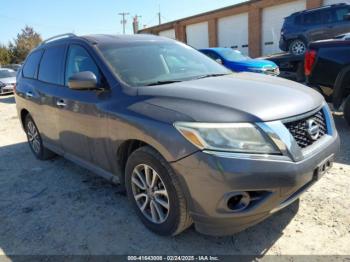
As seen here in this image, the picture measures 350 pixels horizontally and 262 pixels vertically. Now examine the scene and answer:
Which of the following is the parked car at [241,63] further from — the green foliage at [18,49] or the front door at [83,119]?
the green foliage at [18,49]

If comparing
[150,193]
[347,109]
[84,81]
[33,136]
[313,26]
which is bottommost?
[150,193]

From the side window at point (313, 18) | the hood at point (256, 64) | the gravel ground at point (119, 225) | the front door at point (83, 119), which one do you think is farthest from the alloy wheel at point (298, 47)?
the front door at point (83, 119)

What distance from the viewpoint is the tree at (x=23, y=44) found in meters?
51.9

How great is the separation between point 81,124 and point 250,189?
197 centimetres

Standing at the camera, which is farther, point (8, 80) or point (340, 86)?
point (8, 80)

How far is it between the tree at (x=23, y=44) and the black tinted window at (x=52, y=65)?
50.3 m

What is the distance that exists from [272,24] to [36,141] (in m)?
20.2

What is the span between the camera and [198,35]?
28781 millimetres

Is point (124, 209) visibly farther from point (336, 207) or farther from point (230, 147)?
point (336, 207)

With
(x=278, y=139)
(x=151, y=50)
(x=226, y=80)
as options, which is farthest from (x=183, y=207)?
(x=151, y=50)

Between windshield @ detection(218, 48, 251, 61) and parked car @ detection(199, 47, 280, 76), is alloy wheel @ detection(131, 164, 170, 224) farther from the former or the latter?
windshield @ detection(218, 48, 251, 61)

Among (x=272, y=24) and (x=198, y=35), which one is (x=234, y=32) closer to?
(x=272, y=24)

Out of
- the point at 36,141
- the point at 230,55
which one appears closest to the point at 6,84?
the point at 230,55

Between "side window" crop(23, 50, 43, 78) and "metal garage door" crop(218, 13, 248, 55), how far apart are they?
20.7 meters
